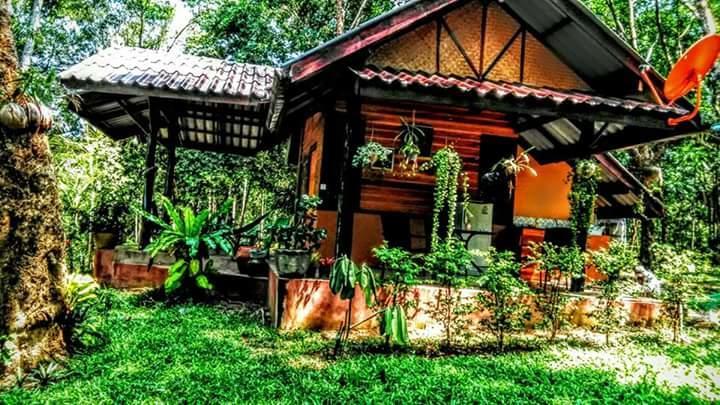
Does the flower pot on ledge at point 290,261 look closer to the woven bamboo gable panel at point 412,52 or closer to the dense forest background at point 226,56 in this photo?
the woven bamboo gable panel at point 412,52

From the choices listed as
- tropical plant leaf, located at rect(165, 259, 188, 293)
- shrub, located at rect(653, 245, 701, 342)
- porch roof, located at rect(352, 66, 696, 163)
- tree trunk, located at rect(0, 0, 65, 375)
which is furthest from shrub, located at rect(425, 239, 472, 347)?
tropical plant leaf, located at rect(165, 259, 188, 293)

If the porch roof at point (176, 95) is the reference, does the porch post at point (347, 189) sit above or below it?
below

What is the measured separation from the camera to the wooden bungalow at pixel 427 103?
5.82 m

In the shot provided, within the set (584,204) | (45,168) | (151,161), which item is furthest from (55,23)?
(584,204)

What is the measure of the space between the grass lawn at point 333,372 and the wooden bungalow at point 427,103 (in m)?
1.63

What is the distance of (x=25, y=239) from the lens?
3.84 metres

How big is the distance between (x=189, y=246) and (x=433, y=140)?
4790 millimetres

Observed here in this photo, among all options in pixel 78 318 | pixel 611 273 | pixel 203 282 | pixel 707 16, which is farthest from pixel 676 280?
pixel 78 318

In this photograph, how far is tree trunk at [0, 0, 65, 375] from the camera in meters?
3.72

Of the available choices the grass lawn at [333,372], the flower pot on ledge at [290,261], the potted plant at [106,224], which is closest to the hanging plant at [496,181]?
the grass lawn at [333,372]

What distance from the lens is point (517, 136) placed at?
9.51 meters

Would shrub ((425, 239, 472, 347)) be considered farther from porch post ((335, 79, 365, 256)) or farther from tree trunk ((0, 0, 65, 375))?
tree trunk ((0, 0, 65, 375))

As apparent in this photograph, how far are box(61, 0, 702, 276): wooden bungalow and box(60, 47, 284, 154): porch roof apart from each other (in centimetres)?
3

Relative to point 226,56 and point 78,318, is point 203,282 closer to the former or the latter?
point 78,318
